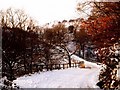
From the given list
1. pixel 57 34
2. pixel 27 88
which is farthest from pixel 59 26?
pixel 27 88

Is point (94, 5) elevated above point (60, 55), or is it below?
above

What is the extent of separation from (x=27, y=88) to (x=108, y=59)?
539 cm

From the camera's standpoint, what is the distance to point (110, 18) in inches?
834

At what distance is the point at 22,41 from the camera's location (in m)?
44.8

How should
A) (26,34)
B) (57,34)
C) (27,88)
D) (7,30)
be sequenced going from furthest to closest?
(57,34)
(26,34)
(7,30)
(27,88)

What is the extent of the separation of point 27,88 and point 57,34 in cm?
4942

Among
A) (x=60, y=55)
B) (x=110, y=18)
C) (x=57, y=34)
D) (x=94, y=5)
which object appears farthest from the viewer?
(x=57, y=34)

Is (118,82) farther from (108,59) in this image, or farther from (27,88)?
(27,88)

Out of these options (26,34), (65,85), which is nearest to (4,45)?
(26,34)

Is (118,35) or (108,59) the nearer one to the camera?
(108,59)

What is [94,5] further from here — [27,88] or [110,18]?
[27,88]

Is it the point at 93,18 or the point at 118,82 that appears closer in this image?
the point at 118,82

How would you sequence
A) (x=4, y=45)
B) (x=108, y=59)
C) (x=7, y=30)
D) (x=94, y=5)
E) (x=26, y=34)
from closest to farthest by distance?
(x=108, y=59) < (x=94, y=5) < (x=4, y=45) < (x=7, y=30) < (x=26, y=34)

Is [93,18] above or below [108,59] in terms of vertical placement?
above
